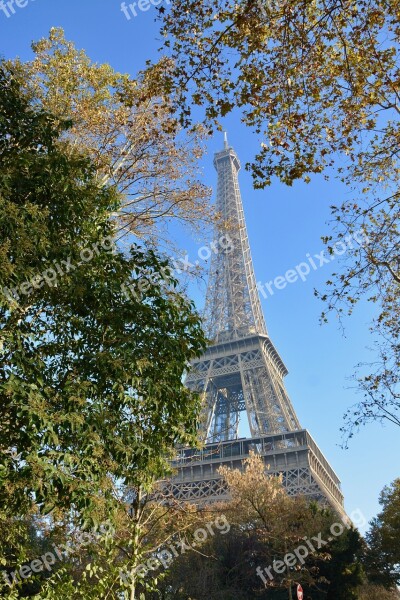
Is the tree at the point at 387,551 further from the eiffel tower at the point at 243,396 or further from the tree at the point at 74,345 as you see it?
the tree at the point at 74,345

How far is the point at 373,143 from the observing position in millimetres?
8414

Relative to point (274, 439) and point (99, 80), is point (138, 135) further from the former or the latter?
point (274, 439)

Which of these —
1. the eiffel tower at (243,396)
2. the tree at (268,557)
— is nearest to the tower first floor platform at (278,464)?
the eiffel tower at (243,396)

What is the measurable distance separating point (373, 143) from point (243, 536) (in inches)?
840

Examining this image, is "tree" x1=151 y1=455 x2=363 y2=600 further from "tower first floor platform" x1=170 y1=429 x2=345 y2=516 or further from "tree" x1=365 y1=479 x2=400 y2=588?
"tower first floor platform" x1=170 y1=429 x2=345 y2=516

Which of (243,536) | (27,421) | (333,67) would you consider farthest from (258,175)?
(243,536)

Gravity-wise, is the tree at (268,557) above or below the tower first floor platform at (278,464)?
below

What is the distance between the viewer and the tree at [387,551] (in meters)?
29.3

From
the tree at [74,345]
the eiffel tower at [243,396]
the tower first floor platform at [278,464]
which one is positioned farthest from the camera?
the eiffel tower at [243,396]

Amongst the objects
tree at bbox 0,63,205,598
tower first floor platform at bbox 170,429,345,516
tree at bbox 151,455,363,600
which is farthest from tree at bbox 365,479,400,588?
tree at bbox 0,63,205,598

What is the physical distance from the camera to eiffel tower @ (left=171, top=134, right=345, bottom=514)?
42.8 meters

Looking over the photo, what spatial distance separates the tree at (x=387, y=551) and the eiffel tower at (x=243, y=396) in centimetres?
966

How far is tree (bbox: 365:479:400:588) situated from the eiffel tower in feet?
31.7

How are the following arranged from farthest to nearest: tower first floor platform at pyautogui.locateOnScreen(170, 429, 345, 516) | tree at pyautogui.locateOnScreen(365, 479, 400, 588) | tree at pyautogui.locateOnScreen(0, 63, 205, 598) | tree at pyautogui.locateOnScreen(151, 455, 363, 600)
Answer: tower first floor platform at pyautogui.locateOnScreen(170, 429, 345, 516), tree at pyautogui.locateOnScreen(365, 479, 400, 588), tree at pyautogui.locateOnScreen(151, 455, 363, 600), tree at pyautogui.locateOnScreen(0, 63, 205, 598)
